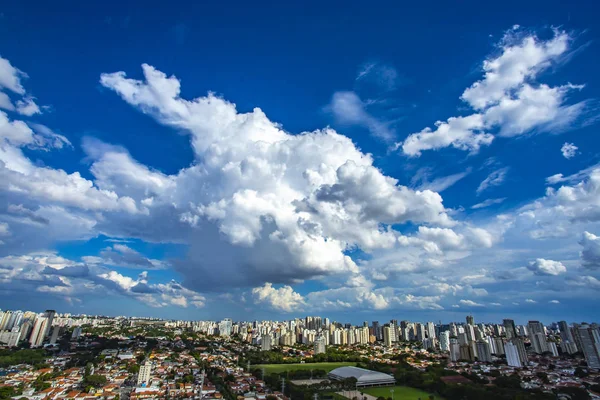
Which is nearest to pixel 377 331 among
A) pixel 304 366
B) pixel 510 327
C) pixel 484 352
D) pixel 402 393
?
pixel 510 327

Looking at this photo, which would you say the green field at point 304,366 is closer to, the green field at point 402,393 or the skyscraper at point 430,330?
the green field at point 402,393

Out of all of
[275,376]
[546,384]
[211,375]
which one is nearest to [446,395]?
[546,384]

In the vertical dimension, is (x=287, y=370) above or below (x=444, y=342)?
below

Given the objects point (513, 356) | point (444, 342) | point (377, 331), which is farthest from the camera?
point (377, 331)

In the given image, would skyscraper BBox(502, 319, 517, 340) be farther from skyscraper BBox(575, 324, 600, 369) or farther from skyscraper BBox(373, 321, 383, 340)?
skyscraper BBox(373, 321, 383, 340)

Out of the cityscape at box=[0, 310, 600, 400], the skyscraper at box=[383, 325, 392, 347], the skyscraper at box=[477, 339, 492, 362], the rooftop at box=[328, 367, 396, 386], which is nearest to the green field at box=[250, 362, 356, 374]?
the cityscape at box=[0, 310, 600, 400]

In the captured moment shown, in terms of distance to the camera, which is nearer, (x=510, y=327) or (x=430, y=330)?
(x=510, y=327)

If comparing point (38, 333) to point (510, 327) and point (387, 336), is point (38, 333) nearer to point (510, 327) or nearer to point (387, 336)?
point (387, 336)

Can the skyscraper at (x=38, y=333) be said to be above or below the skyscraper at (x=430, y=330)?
below

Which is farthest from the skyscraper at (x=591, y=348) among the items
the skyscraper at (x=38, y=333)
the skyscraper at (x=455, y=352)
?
the skyscraper at (x=38, y=333)
